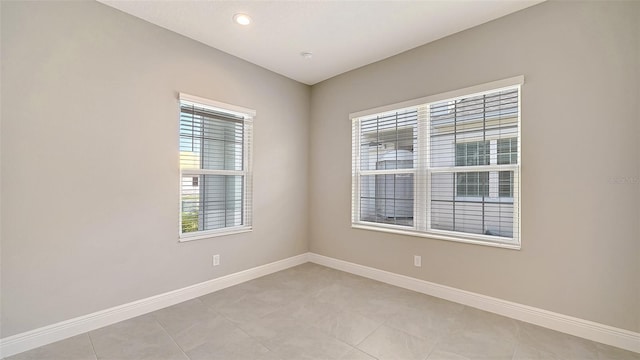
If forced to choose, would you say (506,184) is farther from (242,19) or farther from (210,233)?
(210,233)

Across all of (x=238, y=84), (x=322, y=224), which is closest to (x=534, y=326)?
(x=322, y=224)

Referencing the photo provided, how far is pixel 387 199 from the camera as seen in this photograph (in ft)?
11.6

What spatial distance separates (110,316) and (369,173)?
10.1ft

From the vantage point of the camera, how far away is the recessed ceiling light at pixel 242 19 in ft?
8.29

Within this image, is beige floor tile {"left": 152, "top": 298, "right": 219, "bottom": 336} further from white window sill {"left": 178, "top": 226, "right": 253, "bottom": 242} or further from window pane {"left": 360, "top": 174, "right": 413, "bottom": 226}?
window pane {"left": 360, "top": 174, "right": 413, "bottom": 226}

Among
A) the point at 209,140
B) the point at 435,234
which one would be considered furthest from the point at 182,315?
the point at 435,234

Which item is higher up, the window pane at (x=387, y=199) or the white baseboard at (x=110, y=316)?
the window pane at (x=387, y=199)

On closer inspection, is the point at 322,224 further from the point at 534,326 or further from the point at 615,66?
the point at 615,66

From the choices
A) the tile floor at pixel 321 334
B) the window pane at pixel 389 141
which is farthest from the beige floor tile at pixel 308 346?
the window pane at pixel 389 141

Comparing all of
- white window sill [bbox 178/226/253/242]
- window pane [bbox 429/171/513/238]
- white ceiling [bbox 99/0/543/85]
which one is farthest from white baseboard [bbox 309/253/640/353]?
white ceiling [bbox 99/0/543/85]

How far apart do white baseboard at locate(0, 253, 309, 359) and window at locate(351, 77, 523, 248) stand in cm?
180

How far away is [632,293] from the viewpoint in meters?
2.01

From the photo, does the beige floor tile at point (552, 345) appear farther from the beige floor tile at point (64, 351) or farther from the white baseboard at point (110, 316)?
the beige floor tile at point (64, 351)

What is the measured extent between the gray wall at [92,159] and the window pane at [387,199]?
6.08 feet
